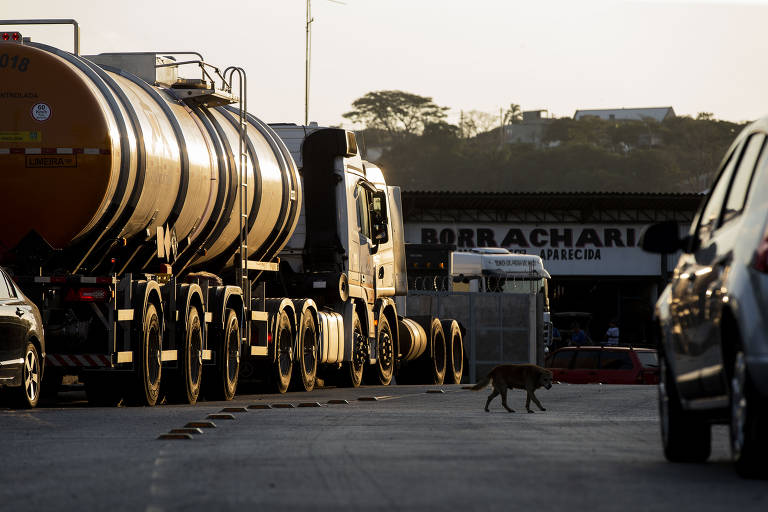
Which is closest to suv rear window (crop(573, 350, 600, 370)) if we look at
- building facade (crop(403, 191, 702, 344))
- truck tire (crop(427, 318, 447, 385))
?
truck tire (crop(427, 318, 447, 385))

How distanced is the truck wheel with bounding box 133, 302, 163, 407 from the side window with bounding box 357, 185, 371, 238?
7.58 metres

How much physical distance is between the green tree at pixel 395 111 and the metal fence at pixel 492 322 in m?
116

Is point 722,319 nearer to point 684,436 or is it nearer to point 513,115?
point 684,436

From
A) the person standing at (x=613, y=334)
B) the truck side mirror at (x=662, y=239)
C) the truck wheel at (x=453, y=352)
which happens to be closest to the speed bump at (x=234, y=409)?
the truck side mirror at (x=662, y=239)

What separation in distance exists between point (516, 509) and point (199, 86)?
1337 centimetres

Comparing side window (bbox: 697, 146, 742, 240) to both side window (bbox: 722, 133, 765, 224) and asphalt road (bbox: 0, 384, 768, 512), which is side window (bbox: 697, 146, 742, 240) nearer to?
side window (bbox: 722, 133, 765, 224)

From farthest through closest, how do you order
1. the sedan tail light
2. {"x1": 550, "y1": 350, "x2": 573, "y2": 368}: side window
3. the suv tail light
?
1. {"x1": 550, "y1": 350, "x2": 573, "y2": 368}: side window
2. the sedan tail light
3. the suv tail light

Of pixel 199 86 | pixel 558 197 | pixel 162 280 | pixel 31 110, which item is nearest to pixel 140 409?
pixel 162 280

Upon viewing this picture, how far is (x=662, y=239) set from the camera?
9.46 meters

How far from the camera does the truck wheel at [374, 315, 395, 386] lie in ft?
87.3

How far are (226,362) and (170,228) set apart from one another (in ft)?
6.87

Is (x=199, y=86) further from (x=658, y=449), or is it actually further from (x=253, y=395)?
(x=658, y=449)

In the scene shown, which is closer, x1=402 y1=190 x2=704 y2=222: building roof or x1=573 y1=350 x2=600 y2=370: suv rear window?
x1=573 y1=350 x2=600 y2=370: suv rear window

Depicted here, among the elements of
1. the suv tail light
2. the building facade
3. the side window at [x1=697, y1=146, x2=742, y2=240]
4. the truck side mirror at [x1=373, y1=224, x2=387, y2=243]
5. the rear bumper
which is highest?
the building facade
